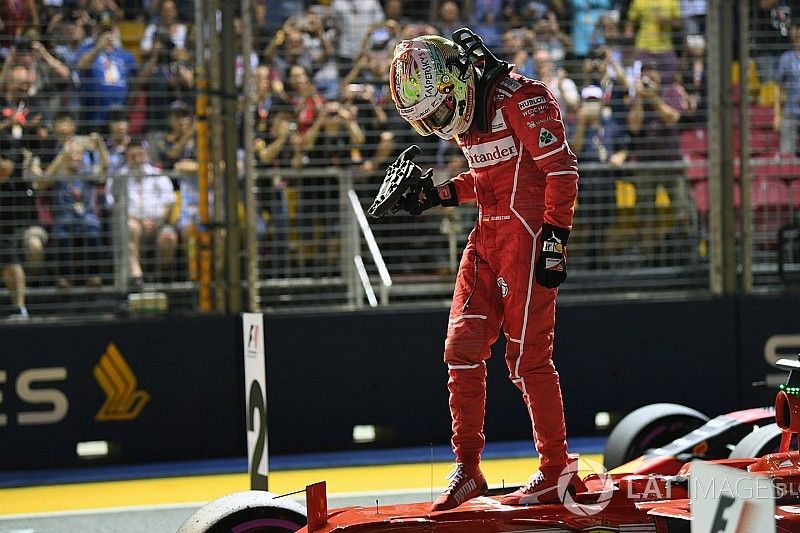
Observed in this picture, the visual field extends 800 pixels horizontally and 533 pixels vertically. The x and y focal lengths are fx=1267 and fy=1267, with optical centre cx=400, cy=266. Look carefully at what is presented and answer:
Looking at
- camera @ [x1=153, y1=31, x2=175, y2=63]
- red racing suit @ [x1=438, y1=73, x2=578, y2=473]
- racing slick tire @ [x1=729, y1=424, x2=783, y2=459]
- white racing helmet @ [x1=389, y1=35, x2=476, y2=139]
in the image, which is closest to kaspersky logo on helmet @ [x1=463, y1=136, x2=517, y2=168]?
red racing suit @ [x1=438, y1=73, x2=578, y2=473]

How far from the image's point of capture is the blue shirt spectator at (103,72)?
8.70m

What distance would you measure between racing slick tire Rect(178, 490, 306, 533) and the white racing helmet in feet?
5.52

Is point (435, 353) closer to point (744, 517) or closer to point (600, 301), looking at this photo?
point (600, 301)

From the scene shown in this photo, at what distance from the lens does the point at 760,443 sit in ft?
19.9

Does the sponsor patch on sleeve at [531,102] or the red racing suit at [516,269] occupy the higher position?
the sponsor patch on sleeve at [531,102]

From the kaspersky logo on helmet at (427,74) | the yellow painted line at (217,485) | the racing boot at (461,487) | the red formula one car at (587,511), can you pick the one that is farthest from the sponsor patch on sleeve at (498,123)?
the yellow painted line at (217,485)

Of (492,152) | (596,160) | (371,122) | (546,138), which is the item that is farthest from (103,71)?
(546,138)

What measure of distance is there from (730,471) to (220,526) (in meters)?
2.21

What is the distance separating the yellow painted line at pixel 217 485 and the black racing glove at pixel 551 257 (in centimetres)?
246

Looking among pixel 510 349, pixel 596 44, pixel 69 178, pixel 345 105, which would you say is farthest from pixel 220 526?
pixel 596 44

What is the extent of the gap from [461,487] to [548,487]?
35cm

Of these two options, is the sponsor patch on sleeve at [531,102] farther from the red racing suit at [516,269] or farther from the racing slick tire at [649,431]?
the racing slick tire at [649,431]

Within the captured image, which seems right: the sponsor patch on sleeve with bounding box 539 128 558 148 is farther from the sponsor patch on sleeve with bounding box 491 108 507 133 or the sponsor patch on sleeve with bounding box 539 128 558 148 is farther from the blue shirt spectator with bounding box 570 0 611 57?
the blue shirt spectator with bounding box 570 0 611 57

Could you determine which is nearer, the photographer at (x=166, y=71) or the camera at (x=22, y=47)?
the camera at (x=22, y=47)
